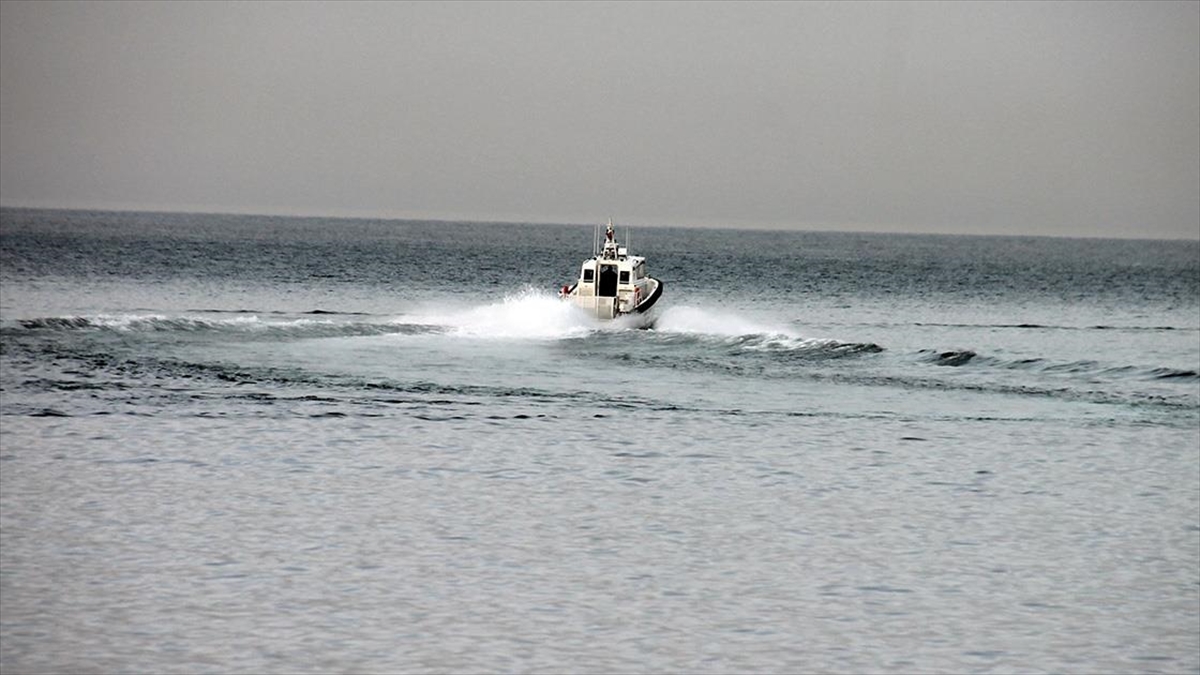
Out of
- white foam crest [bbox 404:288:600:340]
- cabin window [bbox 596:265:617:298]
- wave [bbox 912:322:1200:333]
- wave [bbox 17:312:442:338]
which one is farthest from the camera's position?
wave [bbox 912:322:1200:333]

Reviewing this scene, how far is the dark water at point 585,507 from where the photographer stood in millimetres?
11969

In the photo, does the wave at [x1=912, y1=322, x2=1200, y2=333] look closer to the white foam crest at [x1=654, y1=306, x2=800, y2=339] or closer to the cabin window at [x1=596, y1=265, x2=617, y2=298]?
the white foam crest at [x1=654, y1=306, x2=800, y2=339]

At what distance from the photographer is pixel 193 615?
12250 mm

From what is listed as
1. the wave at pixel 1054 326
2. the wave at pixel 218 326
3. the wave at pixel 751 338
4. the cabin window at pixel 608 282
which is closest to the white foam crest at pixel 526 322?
the cabin window at pixel 608 282

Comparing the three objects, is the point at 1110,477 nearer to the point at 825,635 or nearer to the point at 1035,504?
the point at 1035,504

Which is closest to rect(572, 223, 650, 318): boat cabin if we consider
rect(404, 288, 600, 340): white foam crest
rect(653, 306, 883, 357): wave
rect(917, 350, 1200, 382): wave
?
rect(404, 288, 600, 340): white foam crest

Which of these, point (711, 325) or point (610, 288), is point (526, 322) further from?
point (711, 325)

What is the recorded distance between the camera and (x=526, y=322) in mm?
48125

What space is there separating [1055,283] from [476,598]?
101 m

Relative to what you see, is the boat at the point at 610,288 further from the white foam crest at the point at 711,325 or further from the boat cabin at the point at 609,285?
the white foam crest at the point at 711,325

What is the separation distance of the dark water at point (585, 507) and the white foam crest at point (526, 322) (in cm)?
335

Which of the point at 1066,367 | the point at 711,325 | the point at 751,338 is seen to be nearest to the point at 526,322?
the point at 711,325

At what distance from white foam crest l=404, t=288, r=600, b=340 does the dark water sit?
132 inches

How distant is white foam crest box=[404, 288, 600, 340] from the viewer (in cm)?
4481
